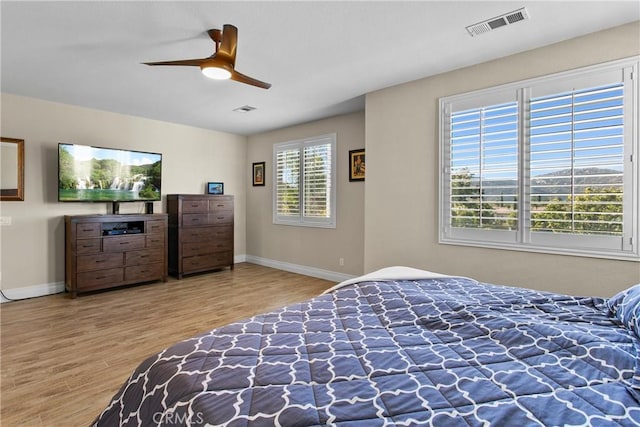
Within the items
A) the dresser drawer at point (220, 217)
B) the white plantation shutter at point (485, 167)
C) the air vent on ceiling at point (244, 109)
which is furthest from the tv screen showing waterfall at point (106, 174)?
the white plantation shutter at point (485, 167)

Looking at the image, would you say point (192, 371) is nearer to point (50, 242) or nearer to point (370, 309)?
point (370, 309)

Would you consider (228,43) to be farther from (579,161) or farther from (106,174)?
(106,174)

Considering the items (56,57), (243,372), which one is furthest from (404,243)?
(56,57)

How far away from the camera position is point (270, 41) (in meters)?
2.69

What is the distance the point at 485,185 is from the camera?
3.09 meters

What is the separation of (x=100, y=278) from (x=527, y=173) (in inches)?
204

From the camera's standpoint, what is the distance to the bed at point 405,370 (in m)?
0.85

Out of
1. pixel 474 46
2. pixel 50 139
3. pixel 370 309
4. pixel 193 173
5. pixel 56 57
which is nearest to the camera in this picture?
pixel 370 309

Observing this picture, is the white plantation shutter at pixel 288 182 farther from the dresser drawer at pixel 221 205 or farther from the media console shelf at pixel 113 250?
the media console shelf at pixel 113 250

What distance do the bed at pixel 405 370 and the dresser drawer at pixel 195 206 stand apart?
428cm

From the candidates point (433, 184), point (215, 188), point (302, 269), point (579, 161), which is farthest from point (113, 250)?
point (579, 161)

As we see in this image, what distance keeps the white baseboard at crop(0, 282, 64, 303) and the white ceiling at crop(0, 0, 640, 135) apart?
250cm

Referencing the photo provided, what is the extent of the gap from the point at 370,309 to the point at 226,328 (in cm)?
72

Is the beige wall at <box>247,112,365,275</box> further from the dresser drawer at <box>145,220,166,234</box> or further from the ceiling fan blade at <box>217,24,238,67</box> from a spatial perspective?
the ceiling fan blade at <box>217,24,238,67</box>
